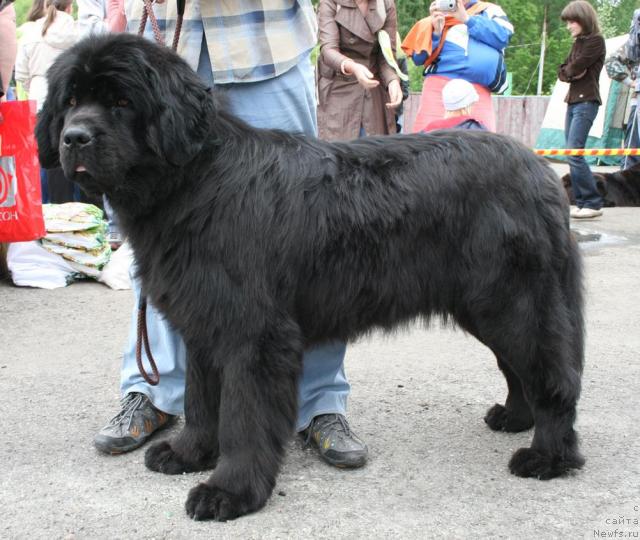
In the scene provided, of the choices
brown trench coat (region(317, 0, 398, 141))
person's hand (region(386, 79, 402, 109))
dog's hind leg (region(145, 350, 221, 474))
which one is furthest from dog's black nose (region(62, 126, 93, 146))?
brown trench coat (region(317, 0, 398, 141))

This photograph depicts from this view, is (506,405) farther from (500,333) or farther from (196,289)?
(196,289)

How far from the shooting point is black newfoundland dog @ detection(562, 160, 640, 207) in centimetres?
1066

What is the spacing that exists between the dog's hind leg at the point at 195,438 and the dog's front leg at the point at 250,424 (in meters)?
0.30

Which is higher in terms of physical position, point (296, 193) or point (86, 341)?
point (296, 193)

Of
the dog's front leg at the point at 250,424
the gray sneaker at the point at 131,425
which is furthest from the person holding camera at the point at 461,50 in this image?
the dog's front leg at the point at 250,424

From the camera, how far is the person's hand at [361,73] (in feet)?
19.6

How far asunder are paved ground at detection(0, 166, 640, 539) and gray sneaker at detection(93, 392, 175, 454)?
59mm

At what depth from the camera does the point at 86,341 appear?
16.7ft

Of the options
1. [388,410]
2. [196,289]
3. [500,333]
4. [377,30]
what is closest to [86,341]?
[388,410]

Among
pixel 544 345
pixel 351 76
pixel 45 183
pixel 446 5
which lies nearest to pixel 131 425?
pixel 544 345

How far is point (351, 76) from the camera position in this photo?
6.94 meters

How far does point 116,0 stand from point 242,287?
1.81m

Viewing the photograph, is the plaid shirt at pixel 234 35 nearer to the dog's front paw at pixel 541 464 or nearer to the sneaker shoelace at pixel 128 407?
the sneaker shoelace at pixel 128 407

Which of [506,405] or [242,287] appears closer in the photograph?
[242,287]
